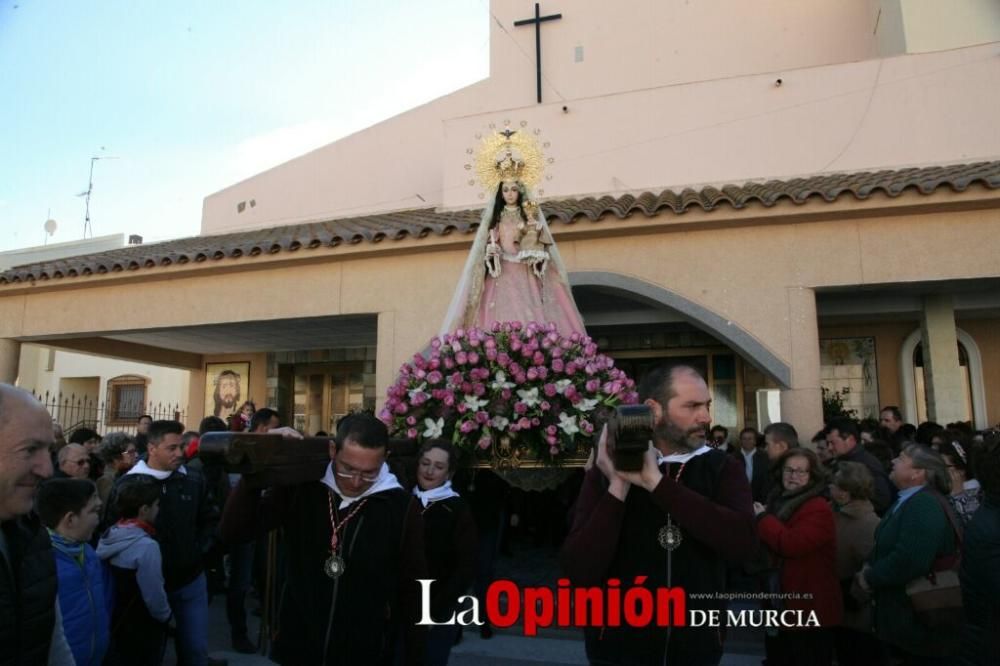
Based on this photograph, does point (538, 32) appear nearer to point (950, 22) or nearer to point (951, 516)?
point (950, 22)

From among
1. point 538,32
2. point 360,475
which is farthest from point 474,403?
point 538,32

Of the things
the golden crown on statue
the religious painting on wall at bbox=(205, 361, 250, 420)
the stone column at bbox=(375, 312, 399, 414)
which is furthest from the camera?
the religious painting on wall at bbox=(205, 361, 250, 420)

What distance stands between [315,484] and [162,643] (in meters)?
2.08

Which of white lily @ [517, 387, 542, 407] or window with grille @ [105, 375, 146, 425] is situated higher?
window with grille @ [105, 375, 146, 425]

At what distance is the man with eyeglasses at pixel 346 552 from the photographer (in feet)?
8.83

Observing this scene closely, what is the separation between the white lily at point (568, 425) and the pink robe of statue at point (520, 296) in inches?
49.1

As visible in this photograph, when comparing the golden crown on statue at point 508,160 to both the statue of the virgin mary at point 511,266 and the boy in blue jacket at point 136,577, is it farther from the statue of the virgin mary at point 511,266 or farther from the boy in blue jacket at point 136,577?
the boy in blue jacket at point 136,577

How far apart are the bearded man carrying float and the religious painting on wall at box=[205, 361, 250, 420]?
1241 cm

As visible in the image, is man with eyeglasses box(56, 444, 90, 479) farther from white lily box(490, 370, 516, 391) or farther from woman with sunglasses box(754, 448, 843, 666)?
woman with sunglasses box(754, 448, 843, 666)

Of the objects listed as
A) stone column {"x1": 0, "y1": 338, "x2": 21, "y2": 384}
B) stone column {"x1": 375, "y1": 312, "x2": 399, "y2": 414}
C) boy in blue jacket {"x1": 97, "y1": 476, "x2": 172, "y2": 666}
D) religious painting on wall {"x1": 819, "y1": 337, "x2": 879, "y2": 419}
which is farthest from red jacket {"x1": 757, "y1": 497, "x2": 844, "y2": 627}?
stone column {"x1": 0, "y1": 338, "x2": 21, "y2": 384}

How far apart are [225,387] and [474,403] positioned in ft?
35.5

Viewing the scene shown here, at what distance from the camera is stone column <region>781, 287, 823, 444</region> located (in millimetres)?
7371

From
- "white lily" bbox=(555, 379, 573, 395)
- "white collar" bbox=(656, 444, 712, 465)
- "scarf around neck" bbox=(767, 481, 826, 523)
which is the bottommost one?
"scarf around neck" bbox=(767, 481, 826, 523)

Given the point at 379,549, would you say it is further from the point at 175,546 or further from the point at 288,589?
the point at 175,546
